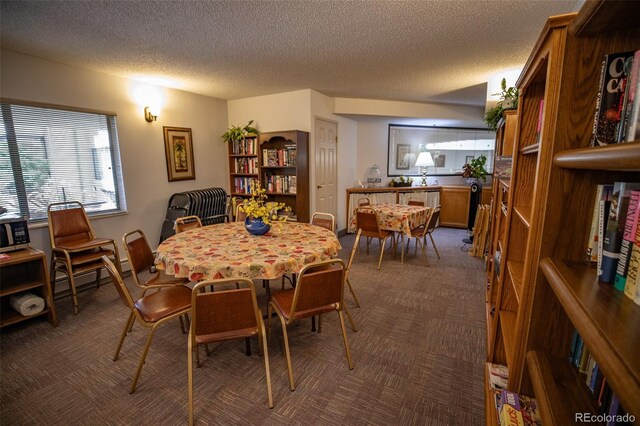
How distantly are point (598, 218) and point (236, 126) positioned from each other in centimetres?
501

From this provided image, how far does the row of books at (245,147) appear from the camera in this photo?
4668mm

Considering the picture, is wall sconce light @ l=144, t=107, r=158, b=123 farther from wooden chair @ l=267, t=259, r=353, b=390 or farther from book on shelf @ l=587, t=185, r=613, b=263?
book on shelf @ l=587, t=185, r=613, b=263

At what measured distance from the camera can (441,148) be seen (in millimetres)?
6504

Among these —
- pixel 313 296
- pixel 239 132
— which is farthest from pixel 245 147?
pixel 313 296

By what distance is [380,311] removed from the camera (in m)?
2.73

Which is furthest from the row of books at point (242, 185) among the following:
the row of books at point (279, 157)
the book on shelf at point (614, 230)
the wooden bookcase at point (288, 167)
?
the book on shelf at point (614, 230)

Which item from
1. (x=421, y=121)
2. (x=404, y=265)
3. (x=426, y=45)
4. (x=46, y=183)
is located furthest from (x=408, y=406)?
(x=421, y=121)

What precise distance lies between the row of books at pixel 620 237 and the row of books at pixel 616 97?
0.13 metres

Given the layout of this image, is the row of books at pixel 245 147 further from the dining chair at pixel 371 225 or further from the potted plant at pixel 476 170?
the potted plant at pixel 476 170

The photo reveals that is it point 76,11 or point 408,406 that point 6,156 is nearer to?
point 76,11

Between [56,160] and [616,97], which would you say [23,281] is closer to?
[56,160]

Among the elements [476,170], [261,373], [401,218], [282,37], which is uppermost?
[282,37]

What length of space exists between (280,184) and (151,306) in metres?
2.91

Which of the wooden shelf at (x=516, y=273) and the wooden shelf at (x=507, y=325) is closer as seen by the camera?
the wooden shelf at (x=516, y=273)
